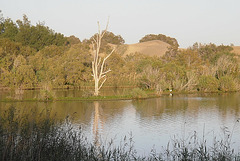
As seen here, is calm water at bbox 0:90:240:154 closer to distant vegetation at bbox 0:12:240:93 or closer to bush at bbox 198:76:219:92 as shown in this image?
distant vegetation at bbox 0:12:240:93

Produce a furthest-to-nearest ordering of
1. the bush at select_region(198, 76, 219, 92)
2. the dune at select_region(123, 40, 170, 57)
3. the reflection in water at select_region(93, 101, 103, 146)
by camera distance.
→ the dune at select_region(123, 40, 170, 57)
the bush at select_region(198, 76, 219, 92)
the reflection in water at select_region(93, 101, 103, 146)

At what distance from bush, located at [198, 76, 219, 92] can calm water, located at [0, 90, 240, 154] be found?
12202 millimetres

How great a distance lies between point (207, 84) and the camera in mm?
39625

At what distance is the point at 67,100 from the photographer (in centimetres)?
2986

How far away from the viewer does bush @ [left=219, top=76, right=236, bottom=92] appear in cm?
4085

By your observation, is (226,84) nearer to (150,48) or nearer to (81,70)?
(81,70)

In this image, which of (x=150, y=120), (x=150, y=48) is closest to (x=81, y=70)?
(x=150, y=120)

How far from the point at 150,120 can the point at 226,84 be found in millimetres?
23370

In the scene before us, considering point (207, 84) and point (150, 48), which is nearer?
point (207, 84)

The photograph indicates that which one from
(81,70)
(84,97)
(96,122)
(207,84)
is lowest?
(96,122)

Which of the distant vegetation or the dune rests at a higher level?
the dune

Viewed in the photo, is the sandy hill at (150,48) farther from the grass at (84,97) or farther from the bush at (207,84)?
the grass at (84,97)

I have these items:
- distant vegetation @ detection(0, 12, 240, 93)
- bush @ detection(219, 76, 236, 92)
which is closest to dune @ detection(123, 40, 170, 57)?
distant vegetation @ detection(0, 12, 240, 93)

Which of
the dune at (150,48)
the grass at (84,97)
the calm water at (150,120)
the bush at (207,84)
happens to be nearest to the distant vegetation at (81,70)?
the bush at (207,84)
